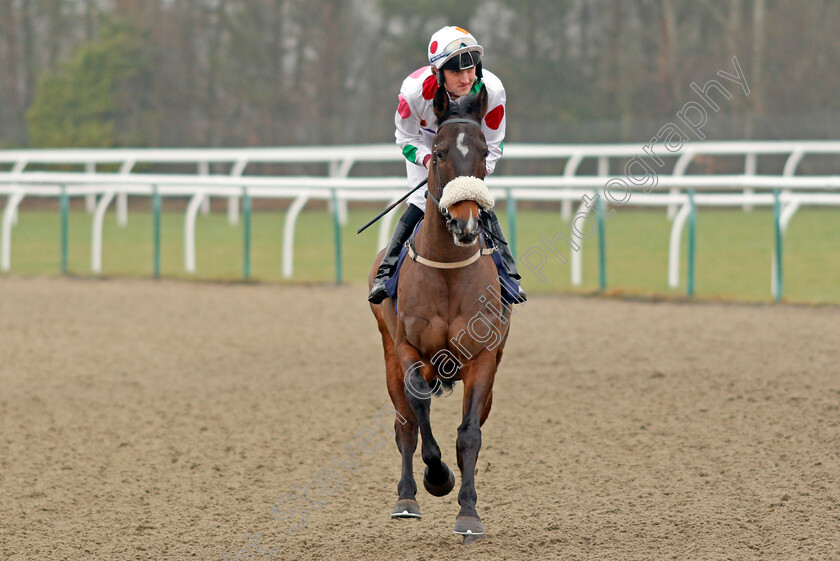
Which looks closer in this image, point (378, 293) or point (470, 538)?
point (470, 538)

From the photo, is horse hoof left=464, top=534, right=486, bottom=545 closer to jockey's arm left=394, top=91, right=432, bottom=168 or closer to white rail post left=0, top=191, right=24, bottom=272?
jockey's arm left=394, top=91, right=432, bottom=168

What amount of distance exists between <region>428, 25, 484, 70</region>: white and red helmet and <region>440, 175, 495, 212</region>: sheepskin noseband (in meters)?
0.67

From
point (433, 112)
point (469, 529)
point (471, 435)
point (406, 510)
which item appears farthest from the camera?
point (433, 112)

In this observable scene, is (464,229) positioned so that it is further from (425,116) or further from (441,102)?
(425,116)

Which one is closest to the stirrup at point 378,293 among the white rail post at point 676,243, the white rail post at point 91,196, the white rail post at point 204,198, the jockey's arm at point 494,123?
the jockey's arm at point 494,123

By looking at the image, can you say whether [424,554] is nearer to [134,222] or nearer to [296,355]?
[296,355]

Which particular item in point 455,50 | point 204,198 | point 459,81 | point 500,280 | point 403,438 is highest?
point 204,198

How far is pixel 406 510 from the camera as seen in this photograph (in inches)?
190

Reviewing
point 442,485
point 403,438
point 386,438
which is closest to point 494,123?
point 403,438

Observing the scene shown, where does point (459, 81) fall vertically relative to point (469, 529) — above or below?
above

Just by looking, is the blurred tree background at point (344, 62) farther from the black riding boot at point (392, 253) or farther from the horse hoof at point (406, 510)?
the horse hoof at point (406, 510)

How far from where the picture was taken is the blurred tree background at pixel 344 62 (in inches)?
1148

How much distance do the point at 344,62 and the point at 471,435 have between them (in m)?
30.1

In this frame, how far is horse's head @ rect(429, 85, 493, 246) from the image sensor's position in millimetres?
4262
